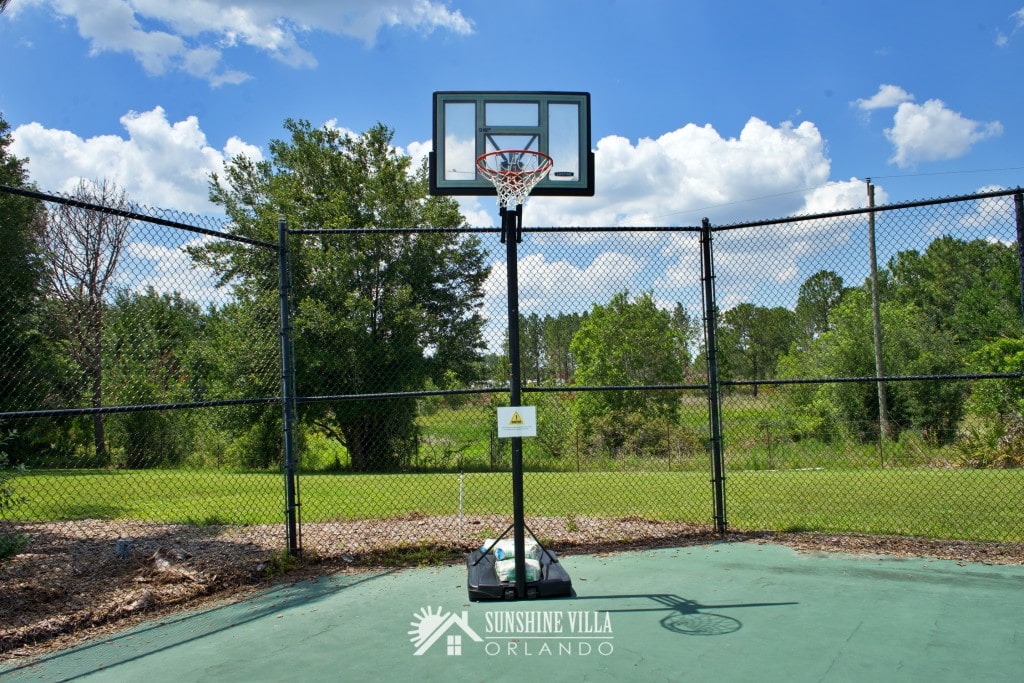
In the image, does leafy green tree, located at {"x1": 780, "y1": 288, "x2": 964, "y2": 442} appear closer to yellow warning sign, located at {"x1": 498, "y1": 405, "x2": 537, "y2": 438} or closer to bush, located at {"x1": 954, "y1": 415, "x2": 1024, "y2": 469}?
bush, located at {"x1": 954, "y1": 415, "x2": 1024, "y2": 469}

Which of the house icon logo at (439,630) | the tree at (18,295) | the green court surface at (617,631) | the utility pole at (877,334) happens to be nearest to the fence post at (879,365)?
the utility pole at (877,334)

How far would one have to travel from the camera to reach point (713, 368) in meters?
6.34

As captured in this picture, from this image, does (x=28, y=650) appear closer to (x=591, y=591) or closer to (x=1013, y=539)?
(x=591, y=591)

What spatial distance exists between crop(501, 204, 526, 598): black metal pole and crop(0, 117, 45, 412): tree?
3.79 meters

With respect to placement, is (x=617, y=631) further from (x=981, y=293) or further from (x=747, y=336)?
(x=981, y=293)

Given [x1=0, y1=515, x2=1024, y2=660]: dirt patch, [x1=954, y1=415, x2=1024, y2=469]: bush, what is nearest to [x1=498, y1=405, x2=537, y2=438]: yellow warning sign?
[x1=0, y1=515, x2=1024, y2=660]: dirt patch

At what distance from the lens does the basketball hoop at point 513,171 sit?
5.09m

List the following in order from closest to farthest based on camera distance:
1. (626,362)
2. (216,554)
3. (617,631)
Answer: (617,631) → (216,554) → (626,362)

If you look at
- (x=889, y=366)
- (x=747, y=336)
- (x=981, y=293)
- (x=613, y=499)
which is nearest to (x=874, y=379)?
(x=613, y=499)

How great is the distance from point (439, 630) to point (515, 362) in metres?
1.85

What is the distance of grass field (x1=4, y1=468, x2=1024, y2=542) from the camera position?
281 inches

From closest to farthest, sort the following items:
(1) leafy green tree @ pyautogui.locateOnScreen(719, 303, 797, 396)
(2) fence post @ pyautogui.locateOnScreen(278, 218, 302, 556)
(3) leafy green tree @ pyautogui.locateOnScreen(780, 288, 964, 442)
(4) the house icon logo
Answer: (4) the house icon logo → (2) fence post @ pyautogui.locateOnScreen(278, 218, 302, 556) → (1) leafy green tree @ pyautogui.locateOnScreen(719, 303, 797, 396) → (3) leafy green tree @ pyautogui.locateOnScreen(780, 288, 964, 442)

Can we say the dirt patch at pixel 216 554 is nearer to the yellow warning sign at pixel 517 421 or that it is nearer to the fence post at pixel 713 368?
the fence post at pixel 713 368

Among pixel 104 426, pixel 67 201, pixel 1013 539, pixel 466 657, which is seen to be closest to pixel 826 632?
pixel 466 657
